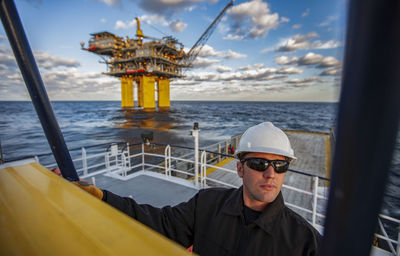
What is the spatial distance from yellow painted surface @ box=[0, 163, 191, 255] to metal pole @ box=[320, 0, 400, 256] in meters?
0.49

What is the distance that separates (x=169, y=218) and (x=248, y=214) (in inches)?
23.1

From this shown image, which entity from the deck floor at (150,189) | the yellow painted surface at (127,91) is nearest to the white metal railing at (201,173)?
the deck floor at (150,189)

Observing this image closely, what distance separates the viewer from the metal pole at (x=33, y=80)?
4.38ft

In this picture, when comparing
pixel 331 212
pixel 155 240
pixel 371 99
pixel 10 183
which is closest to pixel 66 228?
pixel 155 240

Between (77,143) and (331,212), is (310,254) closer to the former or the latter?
(331,212)

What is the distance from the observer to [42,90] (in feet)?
4.95

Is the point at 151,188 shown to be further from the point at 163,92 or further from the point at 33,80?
the point at 163,92

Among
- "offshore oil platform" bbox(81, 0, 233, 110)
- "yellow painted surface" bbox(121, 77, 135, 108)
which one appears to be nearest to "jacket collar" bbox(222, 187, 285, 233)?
"offshore oil platform" bbox(81, 0, 233, 110)

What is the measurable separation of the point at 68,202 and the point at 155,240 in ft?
1.70

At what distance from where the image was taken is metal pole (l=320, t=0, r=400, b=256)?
9.2 inches

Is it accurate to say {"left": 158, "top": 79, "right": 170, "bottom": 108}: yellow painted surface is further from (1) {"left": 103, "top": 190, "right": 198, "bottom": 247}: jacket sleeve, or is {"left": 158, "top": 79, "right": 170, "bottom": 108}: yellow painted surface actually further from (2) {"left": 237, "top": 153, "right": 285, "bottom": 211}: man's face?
(2) {"left": 237, "top": 153, "right": 285, "bottom": 211}: man's face

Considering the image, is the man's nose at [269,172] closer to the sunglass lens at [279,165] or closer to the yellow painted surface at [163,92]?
the sunglass lens at [279,165]

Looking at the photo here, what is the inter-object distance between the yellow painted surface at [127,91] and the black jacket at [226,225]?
47.1 metres

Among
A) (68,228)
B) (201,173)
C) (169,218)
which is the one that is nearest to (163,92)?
(201,173)
